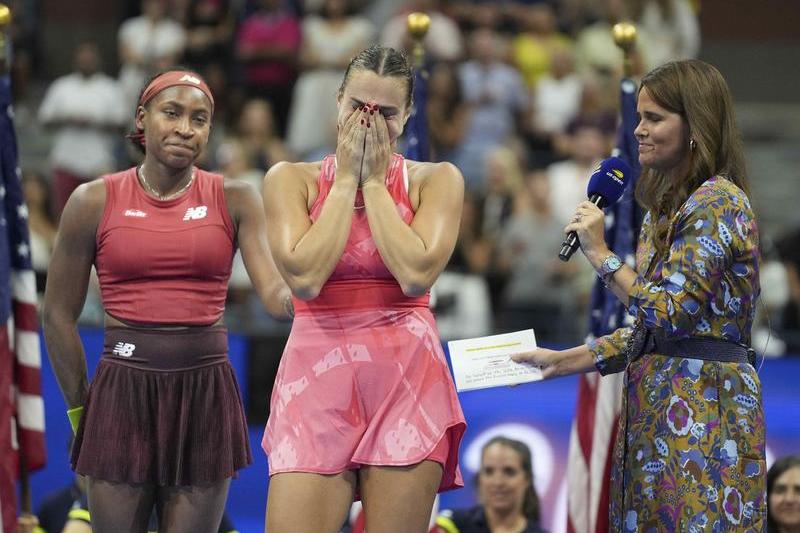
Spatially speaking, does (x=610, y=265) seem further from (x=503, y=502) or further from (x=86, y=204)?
(x=503, y=502)

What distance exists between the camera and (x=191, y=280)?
4.27 metres

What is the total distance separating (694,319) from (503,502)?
2448 millimetres

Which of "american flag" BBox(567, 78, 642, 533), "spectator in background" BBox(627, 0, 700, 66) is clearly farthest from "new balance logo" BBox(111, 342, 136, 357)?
"spectator in background" BBox(627, 0, 700, 66)

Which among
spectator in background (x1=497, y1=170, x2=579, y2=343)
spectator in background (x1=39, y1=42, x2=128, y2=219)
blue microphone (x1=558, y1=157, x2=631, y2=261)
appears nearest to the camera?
blue microphone (x1=558, y1=157, x2=631, y2=261)

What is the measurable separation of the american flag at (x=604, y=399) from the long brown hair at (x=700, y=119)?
60.2 inches

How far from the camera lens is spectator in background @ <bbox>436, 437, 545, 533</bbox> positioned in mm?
5922

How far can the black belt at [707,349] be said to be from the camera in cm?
374

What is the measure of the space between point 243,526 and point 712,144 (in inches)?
158

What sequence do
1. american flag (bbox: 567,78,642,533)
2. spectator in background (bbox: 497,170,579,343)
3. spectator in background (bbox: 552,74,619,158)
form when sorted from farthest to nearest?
spectator in background (bbox: 552,74,619,158) < spectator in background (bbox: 497,170,579,343) < american flag (bbox: 567,78,642,533)

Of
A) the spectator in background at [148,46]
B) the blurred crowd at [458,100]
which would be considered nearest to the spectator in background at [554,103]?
the blurred crowd at [458,100]

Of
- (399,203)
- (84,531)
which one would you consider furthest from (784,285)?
(399,203)

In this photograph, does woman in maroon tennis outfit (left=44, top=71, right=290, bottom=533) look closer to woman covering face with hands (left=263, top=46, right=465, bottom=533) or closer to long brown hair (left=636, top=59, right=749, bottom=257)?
woman covering face with hands (left=263, top=46, right=465, bottom=533)

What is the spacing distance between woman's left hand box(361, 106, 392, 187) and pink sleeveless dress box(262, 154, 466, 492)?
108mm

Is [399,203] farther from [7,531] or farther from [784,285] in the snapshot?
[784,285]
